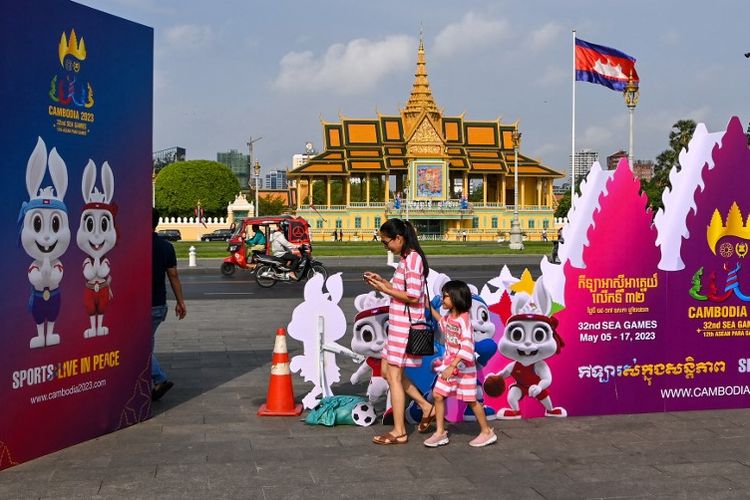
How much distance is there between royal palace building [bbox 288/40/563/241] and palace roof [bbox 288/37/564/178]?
93 millimetres

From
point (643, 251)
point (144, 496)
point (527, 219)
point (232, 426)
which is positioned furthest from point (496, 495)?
point (527, 219)

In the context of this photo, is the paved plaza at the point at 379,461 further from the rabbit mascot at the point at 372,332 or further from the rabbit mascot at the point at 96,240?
the rabbit mascot at the point at 96,240

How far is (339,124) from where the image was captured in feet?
278

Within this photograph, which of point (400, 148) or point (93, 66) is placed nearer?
point (93, 66)

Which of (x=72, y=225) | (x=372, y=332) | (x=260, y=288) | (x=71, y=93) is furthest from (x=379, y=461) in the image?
(x=260, y=288)

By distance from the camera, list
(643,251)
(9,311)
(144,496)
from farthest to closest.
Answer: (643,251) < (9,311) < (144,496)

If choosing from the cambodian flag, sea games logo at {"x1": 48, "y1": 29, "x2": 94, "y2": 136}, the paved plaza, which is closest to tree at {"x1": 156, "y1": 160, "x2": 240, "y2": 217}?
the cambodian flag

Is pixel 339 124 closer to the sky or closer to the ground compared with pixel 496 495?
closer to the sky

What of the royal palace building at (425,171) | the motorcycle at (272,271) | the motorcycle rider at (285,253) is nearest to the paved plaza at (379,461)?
the motorcycle at (272,271)

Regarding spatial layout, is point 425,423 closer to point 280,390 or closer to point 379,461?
point 379,461

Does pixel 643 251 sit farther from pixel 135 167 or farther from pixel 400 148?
pixel 400 148

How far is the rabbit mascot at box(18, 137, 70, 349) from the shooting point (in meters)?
5.77

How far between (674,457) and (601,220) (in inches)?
83.2

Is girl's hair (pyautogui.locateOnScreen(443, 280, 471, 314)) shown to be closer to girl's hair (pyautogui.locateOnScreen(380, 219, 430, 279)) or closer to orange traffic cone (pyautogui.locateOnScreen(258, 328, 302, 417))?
girl's hair (pyautogui.locateOnScreen(380, 219, 430, 279))
